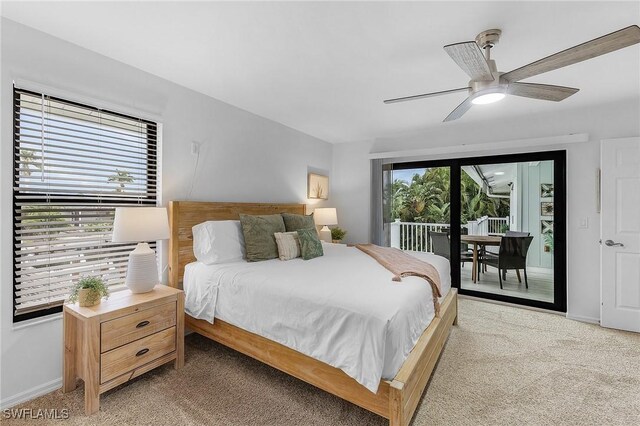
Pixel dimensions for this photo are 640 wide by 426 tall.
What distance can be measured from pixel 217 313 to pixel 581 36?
3.37m

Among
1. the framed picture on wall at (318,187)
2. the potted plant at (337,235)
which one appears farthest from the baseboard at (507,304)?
the framed picture on wall at (318,187)

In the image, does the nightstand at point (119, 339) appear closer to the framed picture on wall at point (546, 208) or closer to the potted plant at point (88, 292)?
the potted plant at point (88, 292)

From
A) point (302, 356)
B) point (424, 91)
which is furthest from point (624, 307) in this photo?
point (302, 356)

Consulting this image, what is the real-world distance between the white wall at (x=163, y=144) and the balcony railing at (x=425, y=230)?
1830 mm

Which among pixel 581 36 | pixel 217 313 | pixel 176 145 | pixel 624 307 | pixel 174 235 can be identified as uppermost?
pixel 581 36

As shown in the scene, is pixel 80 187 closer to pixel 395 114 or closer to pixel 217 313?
pixel 217 313

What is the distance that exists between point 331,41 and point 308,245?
1.84 meters

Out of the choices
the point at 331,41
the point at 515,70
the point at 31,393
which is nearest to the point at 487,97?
the point at 515,70

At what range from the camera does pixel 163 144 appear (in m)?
2.73

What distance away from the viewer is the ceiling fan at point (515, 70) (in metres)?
1.51

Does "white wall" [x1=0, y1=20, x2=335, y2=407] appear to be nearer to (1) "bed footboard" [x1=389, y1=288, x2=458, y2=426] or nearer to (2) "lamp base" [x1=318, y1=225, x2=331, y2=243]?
(2) "lamp base" [x1=318, y1=225, x2=331, y2=243]

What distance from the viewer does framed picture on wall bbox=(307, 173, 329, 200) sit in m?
4.70

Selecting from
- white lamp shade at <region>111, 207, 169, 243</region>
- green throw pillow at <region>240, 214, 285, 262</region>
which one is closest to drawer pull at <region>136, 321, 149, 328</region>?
white lamp shade at <region>111, 207, 169, 243</region>

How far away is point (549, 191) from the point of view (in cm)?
374
